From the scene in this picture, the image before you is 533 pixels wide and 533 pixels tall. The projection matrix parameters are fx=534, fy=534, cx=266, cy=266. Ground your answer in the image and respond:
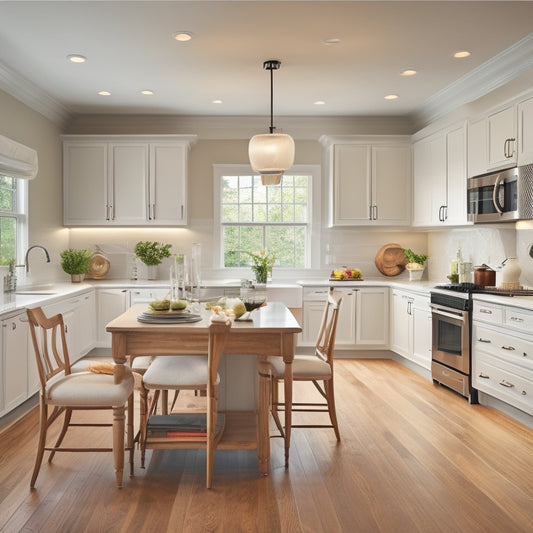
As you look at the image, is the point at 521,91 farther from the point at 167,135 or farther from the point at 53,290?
the point at 53,290

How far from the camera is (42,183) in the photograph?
571 cm

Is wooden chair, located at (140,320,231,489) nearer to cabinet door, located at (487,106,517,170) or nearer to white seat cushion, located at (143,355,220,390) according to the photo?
white seat cushion, located at (143,355,220,390)

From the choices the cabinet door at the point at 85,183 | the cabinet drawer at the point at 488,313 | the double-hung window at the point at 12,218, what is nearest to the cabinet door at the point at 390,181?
the cabinet drawer at the point at 488,313

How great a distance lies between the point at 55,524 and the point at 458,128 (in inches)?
183

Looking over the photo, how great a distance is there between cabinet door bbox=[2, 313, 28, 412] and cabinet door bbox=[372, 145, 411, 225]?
160 inches

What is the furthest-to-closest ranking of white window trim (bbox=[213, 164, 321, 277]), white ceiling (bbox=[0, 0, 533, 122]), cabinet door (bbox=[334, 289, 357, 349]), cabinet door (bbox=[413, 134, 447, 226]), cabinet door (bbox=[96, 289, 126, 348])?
white window trim (bbox=[213, 164, 321, 277])
cabinet door (bbox=[334, 289, 357, 349])
cabinet door (bbox=[96, 289, 126, 348])
cabinet door (bbox=[413, 134, 447, 226])
white ceiling (bbox=[0, 0, 533, 122])

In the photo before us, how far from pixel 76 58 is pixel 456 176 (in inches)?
143

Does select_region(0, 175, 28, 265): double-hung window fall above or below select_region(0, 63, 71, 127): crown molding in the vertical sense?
below

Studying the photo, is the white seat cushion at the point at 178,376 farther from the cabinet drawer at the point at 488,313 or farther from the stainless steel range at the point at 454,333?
the stainless steel range at the point at 454,333

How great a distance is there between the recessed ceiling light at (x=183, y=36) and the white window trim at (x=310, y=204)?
2639 mm

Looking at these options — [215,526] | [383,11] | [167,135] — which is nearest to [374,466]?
[215,526]

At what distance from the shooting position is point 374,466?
316cm

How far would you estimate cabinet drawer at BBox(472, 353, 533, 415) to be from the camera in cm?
374

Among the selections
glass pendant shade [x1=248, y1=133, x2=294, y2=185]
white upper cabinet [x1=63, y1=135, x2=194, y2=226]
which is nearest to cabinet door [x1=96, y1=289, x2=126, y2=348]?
white upper cabinet [x1=63, y1=135, x2=194, y2=226]
